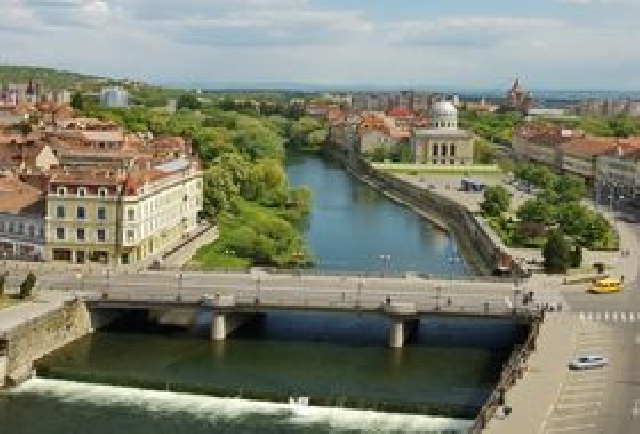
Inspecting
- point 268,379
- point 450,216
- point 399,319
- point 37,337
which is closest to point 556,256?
point 399,319

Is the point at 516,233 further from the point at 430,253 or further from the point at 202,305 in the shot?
the point at 202,305

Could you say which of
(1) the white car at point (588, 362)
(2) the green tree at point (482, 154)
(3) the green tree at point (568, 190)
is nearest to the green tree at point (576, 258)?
(1) the white car at point (588, 362)

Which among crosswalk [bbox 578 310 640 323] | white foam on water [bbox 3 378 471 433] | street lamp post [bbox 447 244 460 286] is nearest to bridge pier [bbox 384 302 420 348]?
crosswalk [bbox 578 310 640 323]

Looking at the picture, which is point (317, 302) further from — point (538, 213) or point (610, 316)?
point (538, 213)

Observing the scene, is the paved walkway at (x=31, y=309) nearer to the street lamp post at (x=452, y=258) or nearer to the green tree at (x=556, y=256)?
the green tree at (x=556, y=256)

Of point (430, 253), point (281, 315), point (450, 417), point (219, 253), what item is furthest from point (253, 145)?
point (450, 417)
